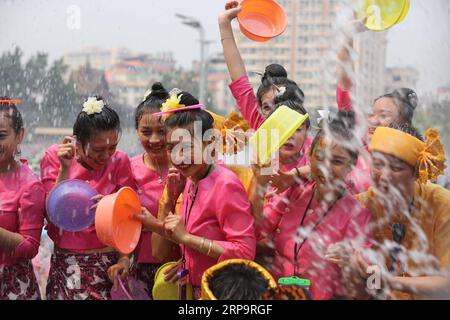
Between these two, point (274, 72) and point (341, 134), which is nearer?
point (341, 134)

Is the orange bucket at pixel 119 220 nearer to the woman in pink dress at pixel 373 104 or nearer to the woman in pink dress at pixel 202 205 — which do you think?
the woman in pink dress at pixel 202 205

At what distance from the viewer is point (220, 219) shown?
277 cm

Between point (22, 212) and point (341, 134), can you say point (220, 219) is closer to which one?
point (341, 134)

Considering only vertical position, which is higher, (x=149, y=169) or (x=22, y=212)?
(x=149, y=169)

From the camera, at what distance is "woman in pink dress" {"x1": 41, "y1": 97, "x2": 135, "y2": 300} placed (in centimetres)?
313

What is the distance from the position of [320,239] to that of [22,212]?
1.48 metres

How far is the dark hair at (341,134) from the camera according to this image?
2814 mm

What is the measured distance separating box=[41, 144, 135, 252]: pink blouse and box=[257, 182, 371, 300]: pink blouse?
0.85 m

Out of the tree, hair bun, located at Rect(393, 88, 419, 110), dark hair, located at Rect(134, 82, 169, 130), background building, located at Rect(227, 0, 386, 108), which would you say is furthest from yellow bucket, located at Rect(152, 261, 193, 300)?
the tree

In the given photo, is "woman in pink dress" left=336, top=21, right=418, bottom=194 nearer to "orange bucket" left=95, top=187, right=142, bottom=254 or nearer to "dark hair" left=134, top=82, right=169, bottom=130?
"dark hair" left=134, top=82, right=169, bottom=130

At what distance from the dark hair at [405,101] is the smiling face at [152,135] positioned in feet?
4.30

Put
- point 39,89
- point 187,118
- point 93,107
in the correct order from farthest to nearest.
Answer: point 39,89 < point 93,107 < point 187,118

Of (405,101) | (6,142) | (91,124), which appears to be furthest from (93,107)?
(405,101)
